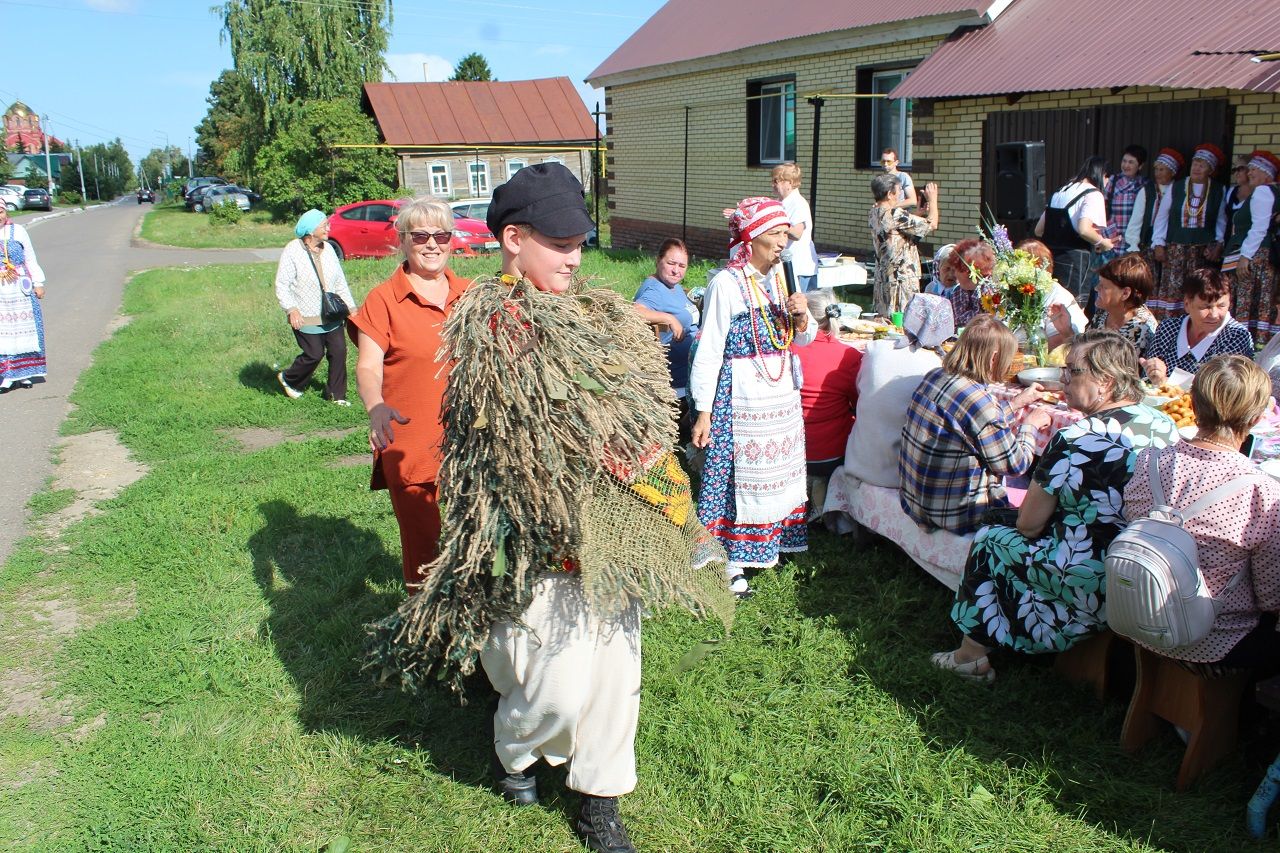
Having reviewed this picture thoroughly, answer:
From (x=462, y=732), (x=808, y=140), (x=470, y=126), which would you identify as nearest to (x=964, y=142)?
(x=808, y=140)

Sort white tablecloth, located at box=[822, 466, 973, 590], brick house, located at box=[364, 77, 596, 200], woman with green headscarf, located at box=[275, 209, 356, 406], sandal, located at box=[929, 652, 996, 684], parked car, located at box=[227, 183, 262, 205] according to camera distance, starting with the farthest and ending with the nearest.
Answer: parked car, located at box=[227, 183, 262, 205] → brick house, located at box=[364, 77, 596, 200] → woman with green headscarf, located at box=[275, 209, 356, 406] → white tablecloth, located at box=[822, 466, 973, 590] → sandal, located at box=[929, 652, 996, 684]

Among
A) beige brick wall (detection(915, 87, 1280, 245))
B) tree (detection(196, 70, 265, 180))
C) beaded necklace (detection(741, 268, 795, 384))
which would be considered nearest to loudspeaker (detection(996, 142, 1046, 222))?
beige brick wall (detection(915, 87, 1280, 245))

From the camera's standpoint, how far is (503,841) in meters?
3.03

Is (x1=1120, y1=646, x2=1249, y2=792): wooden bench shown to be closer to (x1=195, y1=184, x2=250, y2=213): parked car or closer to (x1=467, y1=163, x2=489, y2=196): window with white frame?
(x1=467, y1=163, x2=489, y2=196): window with white frame

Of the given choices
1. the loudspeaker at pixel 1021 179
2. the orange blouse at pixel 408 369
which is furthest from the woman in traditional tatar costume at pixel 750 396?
the loudspeaker at pixel 1021 179

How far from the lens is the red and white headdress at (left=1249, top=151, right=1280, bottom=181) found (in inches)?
320

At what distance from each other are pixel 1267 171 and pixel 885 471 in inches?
225

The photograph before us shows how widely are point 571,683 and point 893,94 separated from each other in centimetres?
1064

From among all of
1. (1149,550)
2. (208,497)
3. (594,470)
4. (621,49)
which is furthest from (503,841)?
(621,49)

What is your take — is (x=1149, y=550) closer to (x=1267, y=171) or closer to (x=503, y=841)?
(x=503, y=841)

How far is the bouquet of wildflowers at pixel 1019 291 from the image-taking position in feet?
17.1

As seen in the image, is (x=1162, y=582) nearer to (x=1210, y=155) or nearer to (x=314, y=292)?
(x=314, y=292)

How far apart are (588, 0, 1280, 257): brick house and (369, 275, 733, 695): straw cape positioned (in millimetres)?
7274

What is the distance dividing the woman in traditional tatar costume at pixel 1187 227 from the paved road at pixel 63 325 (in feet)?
30.1
